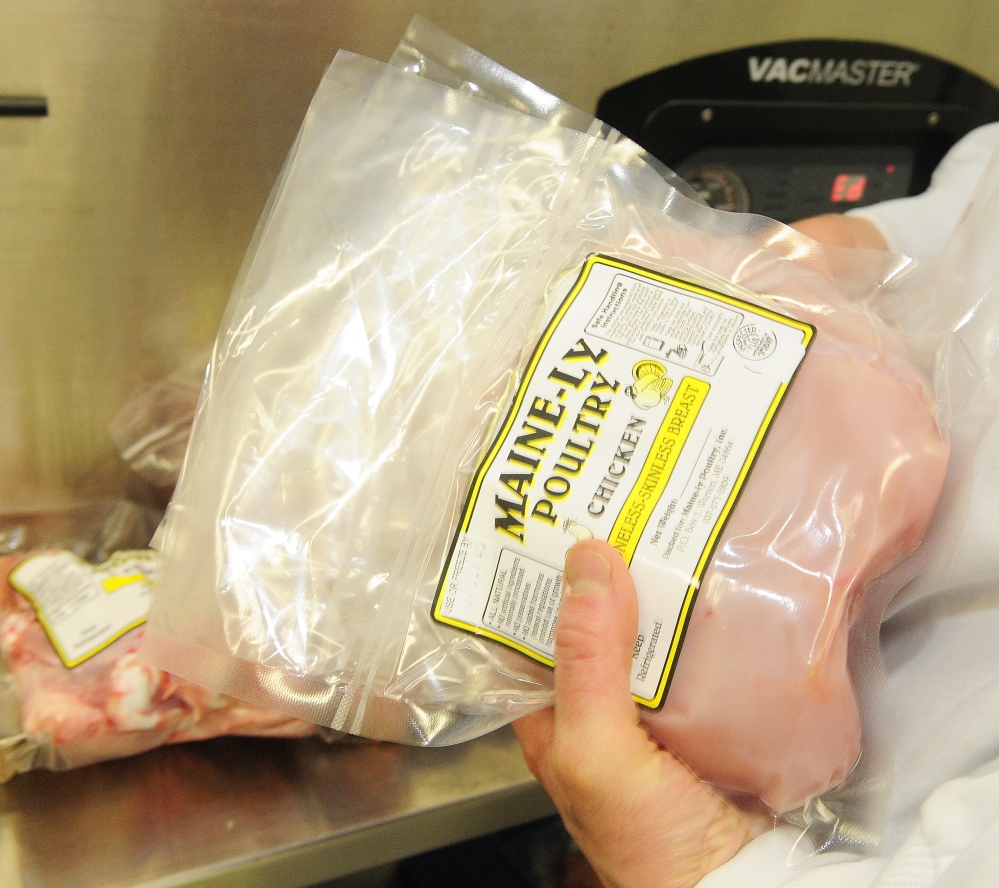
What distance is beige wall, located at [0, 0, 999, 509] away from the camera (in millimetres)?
566

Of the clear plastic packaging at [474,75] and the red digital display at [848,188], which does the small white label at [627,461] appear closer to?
the clear plastic packaging at [474,75]

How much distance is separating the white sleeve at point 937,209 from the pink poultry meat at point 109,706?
23.6 inches

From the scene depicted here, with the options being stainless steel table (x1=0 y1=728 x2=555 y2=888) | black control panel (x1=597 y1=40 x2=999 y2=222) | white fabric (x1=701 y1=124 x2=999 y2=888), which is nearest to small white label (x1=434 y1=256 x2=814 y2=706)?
white fabric (x1=701 y1=124 x2=999 y2=888)

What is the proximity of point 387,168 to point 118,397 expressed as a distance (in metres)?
0.33

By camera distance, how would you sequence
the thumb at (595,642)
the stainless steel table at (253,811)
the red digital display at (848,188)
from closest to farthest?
the thumb at (595,642) → the stainless steel table at (253,811) → the red digital display at (848,188)

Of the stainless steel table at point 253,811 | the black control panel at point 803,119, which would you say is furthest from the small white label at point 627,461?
the black control panel at point 803,119

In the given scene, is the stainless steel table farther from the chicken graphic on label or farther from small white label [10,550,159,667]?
the chicken graphic on label

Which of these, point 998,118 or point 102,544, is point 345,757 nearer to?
point 102,544

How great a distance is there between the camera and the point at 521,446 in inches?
16.5

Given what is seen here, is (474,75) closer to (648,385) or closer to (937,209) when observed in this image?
(648,385)

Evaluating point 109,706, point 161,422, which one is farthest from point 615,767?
point 161,422

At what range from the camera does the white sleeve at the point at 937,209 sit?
0.71 m

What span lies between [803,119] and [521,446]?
0.50 m

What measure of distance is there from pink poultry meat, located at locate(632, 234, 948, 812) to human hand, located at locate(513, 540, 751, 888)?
0.02m
